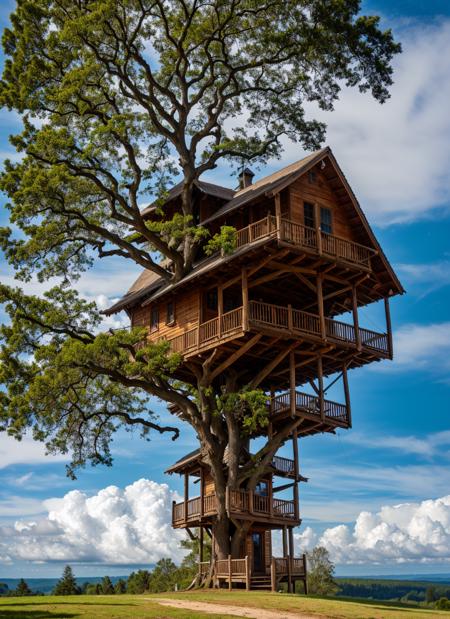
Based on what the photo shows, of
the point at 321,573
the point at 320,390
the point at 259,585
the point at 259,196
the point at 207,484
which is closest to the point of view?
the point at 259,585

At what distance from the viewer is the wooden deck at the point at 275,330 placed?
30812 millimetres

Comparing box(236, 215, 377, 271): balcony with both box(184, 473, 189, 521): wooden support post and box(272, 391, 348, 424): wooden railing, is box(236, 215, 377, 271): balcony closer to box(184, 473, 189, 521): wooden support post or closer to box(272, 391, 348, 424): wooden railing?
box(272, 391, 348, 424): wooden railing

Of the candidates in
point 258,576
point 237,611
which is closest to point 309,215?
point 258,576

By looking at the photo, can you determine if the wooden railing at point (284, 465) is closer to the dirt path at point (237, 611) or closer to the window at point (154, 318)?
the window at point (154, 318)

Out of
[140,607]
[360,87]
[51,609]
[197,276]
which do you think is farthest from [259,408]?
[360,87]

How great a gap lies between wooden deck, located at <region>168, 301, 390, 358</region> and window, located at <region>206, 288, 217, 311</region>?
1.41 metres

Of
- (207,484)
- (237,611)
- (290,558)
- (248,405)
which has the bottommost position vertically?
(237,611)

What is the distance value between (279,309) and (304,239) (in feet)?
10.4

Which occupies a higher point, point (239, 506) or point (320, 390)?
point (320, 390)

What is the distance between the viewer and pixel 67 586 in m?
79.1

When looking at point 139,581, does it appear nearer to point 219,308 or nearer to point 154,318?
point 154,318

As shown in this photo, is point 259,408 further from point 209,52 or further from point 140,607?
point 209,52

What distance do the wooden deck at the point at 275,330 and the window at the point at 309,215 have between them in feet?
13.3

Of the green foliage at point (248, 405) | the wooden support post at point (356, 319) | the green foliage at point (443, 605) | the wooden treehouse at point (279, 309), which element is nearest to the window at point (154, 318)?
the wooden treehouse at point (279, 309)
